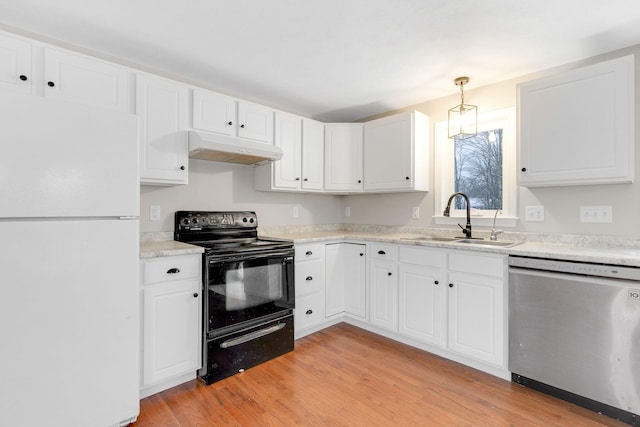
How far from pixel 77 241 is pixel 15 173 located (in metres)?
0.37

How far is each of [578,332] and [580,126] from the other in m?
1.30

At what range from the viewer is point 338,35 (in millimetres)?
2047

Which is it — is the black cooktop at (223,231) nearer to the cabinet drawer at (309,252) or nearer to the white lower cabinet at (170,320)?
the cabinet drawer at (309,252)

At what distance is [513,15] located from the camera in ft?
5.97

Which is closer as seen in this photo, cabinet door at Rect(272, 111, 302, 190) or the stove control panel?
the stove control panel

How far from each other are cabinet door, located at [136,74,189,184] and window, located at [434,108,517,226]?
233 cm

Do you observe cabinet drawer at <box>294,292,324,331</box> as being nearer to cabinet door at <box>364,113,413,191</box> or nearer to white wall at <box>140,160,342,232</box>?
white wall at <box>140,160,342,232</box>

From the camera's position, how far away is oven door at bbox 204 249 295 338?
2158mm

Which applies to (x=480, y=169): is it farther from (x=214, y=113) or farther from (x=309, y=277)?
(x=214, y=113)

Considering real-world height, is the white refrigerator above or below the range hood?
below

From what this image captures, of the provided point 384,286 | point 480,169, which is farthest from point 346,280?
point 480,169

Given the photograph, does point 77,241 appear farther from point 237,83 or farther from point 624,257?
point 624,257

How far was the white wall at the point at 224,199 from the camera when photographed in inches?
101

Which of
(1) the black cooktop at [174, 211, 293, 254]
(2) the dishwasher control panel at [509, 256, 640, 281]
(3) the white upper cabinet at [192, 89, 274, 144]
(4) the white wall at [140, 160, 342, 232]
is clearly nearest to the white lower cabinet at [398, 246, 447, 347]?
(2) the dishwasher control panel at [509, 256, 640, 281]
